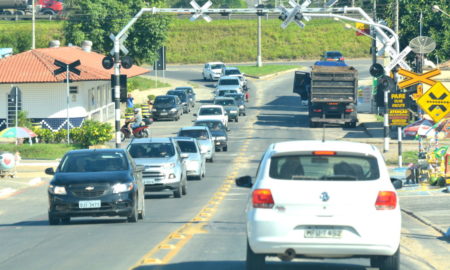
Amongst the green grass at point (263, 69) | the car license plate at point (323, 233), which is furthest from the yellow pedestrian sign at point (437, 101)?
the green grass at point (263, 69)

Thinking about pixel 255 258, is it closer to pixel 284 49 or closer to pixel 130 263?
pixel 130 263

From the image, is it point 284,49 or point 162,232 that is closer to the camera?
point 162,232

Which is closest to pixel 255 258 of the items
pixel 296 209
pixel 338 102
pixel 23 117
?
pixel 296 209

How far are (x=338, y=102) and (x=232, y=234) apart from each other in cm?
4048

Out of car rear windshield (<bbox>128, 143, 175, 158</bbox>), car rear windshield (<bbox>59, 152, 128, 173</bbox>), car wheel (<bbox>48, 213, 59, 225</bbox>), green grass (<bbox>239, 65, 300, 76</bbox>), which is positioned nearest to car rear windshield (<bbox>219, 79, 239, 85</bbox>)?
green grass (<bbox>239, 65, 300, 76</bbox>)

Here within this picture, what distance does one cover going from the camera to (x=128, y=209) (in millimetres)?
20734

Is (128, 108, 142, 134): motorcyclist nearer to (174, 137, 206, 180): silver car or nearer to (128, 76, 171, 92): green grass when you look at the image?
(174, 137, 206, 180): silver car

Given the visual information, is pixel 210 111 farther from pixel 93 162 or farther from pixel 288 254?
pixel 288 254

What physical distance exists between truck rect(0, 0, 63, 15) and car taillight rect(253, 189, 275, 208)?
4223 inches

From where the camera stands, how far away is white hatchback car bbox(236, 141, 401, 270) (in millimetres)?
11789

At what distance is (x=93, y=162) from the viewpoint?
21.5 m

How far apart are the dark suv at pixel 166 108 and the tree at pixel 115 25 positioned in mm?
17623

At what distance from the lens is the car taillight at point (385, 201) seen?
11.9 metres

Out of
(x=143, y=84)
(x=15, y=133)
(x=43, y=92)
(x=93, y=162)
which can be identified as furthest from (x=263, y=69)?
(x=93, y=162)
